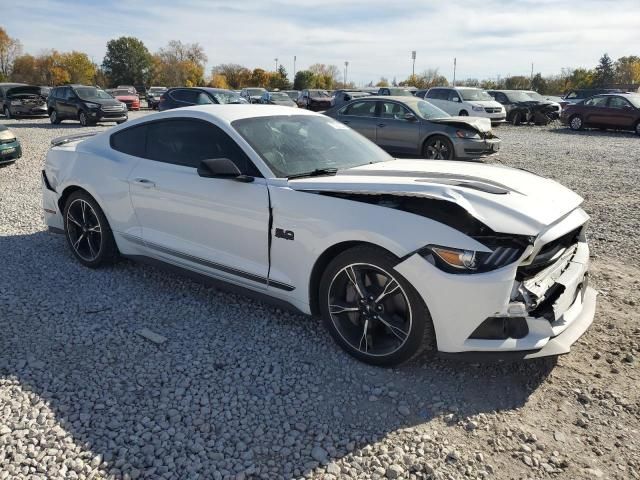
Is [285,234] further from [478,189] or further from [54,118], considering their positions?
[54,118]

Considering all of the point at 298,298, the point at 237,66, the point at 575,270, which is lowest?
the point at 298,298

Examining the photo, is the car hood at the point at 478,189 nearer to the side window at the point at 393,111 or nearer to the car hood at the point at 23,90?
the side window at the point at 393,111

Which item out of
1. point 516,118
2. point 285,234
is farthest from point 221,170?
point 516,118

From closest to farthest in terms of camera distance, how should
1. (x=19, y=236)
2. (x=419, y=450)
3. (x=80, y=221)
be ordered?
(x=419, y=450) < (x=80, y=221) < (x=19, y=236)

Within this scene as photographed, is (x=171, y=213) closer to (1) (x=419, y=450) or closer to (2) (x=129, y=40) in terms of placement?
(1) (x=419, y=450)

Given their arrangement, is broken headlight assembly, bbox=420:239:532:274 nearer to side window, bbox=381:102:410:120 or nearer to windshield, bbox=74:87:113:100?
side window, bbox=381:102:410:120

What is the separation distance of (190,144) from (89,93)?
770 inches

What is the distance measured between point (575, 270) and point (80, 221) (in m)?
4.36

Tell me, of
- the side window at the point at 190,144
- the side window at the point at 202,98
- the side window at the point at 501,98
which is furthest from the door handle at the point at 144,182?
the side window at the point at 501,98

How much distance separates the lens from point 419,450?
261cm

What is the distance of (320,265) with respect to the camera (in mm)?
3449

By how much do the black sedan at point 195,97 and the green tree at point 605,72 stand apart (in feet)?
191

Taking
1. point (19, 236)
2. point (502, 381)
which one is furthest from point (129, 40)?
point (502, 381)

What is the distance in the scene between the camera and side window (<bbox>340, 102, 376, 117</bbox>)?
40.7ft
